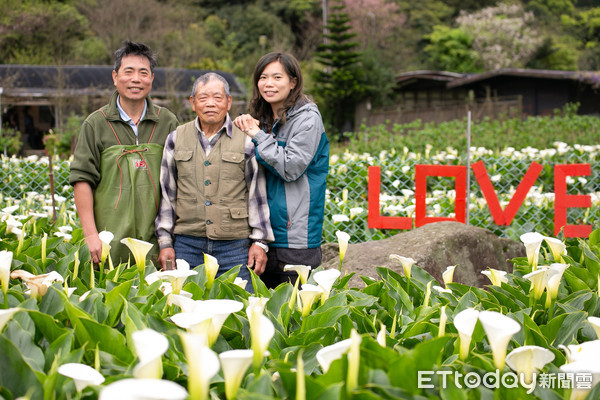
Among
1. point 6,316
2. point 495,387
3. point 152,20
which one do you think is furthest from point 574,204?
point 152,20

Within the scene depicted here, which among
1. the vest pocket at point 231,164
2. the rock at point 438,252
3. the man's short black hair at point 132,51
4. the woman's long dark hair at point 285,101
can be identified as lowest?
the rock at point 438,252

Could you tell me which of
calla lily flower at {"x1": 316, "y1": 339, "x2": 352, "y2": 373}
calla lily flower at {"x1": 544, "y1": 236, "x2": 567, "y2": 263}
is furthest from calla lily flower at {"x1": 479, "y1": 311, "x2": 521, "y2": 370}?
calla lily flower at {"x1": 544, "y1": 236, "x2": 567, "y2": 263}

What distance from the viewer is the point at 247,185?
8.93 feet

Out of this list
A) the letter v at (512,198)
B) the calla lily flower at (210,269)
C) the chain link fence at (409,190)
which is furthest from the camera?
the chain link fence at (409,190)

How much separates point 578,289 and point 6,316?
178cm

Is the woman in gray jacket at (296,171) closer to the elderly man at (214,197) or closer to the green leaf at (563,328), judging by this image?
the elderly man at (214,197)

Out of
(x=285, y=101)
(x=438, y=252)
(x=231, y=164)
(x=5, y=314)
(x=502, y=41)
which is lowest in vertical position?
(x=438, y=252)

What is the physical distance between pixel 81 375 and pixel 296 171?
1.65m

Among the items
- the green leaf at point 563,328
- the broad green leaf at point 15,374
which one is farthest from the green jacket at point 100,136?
the green leaf at point 563,328

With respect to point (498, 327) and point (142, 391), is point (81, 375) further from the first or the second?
point (498, 327)

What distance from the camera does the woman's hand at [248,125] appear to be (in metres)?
2.56

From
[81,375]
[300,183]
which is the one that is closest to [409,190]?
[300,183]

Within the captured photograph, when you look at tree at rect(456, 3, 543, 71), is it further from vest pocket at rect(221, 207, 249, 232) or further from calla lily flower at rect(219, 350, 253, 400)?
calla lily flower at rect(219, 350, 253, 400)

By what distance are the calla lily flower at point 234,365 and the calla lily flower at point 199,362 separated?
59mm
